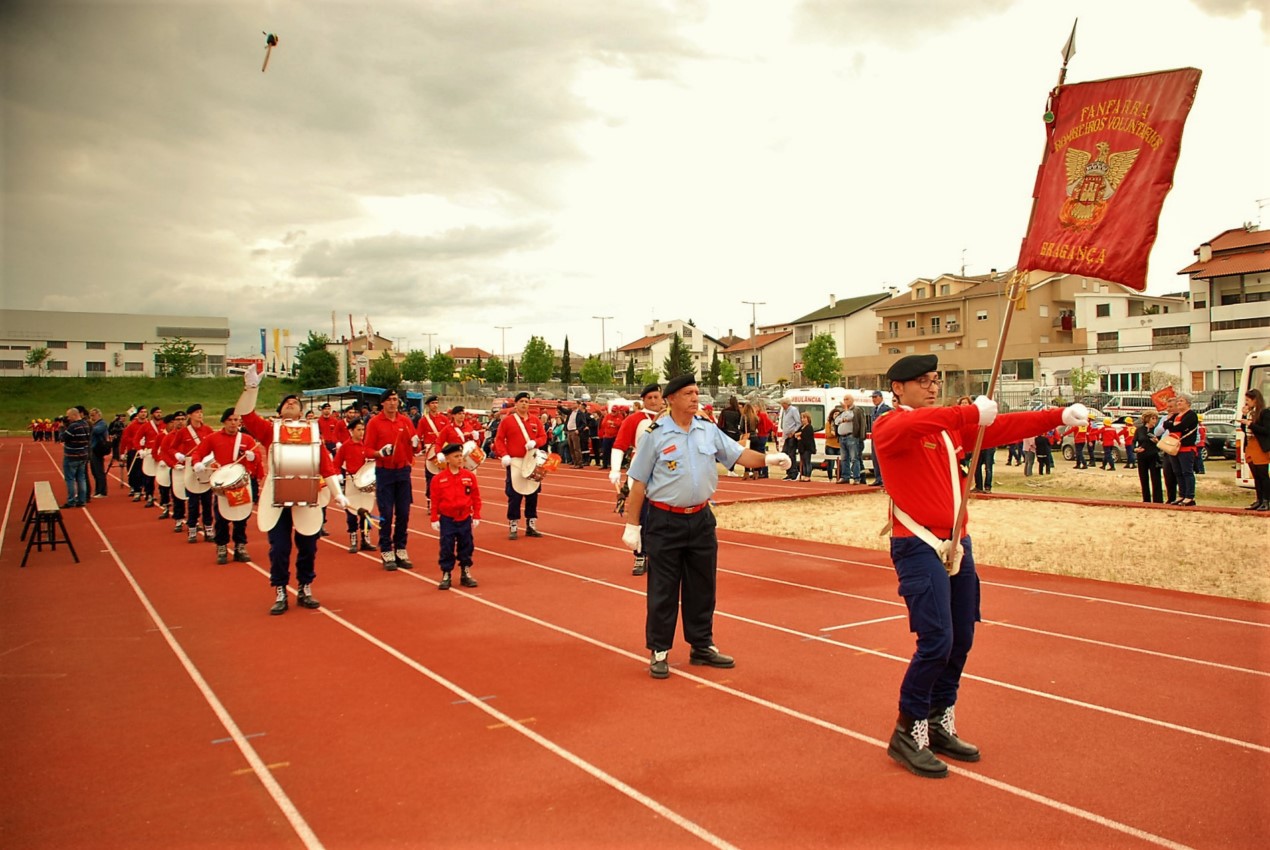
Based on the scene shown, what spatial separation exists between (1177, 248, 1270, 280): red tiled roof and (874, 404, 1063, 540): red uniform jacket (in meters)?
48.5

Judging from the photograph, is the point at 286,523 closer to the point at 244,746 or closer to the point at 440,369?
the point at 244,746

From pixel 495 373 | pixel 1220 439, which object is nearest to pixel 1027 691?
pixel 1220 439

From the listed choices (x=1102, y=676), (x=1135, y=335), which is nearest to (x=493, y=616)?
(x=1102, y=676)

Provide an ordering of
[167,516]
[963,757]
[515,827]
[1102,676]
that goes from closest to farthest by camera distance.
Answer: [515,827] → [963,757] → [1102,676] → [167,516]

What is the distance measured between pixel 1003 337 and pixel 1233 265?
2010 inches

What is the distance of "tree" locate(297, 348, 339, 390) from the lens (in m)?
83.6

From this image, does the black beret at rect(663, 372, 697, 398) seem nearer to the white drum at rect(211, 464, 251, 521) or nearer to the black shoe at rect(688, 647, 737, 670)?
the black shoe at rect(688, 647, 737, 670)

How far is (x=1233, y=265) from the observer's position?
45.2 meters

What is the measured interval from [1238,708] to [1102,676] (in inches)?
32.5

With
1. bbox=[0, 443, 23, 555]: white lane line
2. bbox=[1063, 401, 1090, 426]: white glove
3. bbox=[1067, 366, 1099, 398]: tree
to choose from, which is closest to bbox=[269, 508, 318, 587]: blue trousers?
bbox=[1063, 401, 1090, 426]: white glove

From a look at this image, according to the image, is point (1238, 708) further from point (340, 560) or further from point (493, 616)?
point (340, 560)

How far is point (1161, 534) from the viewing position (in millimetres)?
11906

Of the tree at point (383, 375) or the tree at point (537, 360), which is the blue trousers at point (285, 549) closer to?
the tree at point (383, 375)

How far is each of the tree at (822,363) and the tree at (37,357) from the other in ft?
235
